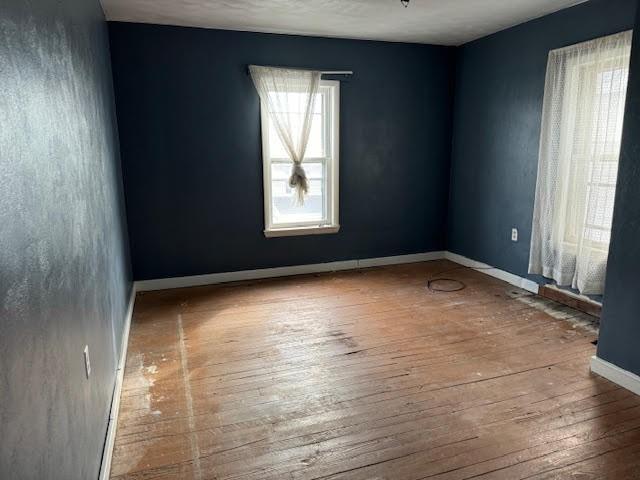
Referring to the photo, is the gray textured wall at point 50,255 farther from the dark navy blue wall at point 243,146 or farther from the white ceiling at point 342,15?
the dark navy blue wall at point 243,146

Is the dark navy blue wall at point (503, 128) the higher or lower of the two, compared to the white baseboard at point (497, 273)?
higher

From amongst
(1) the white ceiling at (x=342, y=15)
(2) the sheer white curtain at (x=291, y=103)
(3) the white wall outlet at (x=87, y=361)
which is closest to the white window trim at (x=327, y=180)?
(2) the sheer white curtain at (x=291, y=103)

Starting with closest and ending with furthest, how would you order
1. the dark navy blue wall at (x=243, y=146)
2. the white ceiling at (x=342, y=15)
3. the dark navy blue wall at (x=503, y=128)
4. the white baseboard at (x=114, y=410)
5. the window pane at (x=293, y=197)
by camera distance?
the white baseboard at (x=114, y=410)
the white ceiling at (x=342, y=15)
the dark navy blue wall at (x=503, y=128)
the dark navy blue wall at (x=243, y=146)
the window pane at (x=293, y=197)

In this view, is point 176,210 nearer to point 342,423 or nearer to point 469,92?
point 342,423

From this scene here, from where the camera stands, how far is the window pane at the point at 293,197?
4.44 m

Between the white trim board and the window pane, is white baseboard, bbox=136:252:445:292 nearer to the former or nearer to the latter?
the white trim board

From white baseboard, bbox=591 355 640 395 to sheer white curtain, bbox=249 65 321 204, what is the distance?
114 inches

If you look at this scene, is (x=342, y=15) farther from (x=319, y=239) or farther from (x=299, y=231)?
(x=319, y=239)

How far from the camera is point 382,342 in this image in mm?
3039

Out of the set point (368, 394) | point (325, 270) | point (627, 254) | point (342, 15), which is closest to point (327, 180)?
point (325, 270)

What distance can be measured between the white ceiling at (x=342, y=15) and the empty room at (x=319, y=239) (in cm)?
3

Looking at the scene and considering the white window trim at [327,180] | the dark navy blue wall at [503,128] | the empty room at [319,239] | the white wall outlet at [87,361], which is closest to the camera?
the empty room at [319,239]

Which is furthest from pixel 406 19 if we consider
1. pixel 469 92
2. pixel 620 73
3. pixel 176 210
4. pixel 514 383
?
pixel 514 383

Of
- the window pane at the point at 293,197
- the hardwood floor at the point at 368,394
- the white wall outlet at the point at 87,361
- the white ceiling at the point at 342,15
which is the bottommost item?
the hardwood floor at the point at 368,394
